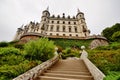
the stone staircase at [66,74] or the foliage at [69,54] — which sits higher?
the foliage at [69,54]

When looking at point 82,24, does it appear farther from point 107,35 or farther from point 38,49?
point 38,49

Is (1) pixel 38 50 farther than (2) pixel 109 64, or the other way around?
(1) pixel 38 50

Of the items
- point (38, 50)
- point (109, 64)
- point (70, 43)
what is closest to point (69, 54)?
point (70, 43)

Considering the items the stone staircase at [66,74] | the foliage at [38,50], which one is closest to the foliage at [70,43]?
the foliage at [38,50]

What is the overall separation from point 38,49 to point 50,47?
925mm

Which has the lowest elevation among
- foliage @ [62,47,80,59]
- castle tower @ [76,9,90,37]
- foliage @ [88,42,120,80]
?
foliage @ [88,42,120,80]

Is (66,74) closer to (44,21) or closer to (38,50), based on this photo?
(38,50)

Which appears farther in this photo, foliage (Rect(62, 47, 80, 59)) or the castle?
the castle

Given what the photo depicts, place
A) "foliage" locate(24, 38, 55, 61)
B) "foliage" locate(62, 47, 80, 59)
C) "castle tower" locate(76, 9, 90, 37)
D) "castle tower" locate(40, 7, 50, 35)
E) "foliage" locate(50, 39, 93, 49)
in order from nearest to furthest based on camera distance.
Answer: "foliage" locate(24, 38, 55, 61) → "foliage" locate(62, 47, 80, 59) → "foliage" locate(50, 39, 93, 49) → "castle tower" locate(76, 9, 90, 37) → "castle tower" locate(40, 7, 50, 35)

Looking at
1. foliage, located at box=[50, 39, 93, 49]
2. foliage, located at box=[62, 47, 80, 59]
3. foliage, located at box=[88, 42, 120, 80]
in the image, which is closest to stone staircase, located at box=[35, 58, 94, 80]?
foliage, located at box=[88, 42, 120, 80]

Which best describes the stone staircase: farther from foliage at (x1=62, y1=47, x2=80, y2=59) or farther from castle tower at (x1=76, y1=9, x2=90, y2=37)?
castle tower at (x1=76, y1=9, x2=90, y2=37)

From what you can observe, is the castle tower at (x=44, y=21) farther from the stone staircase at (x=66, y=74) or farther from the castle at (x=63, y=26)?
the stone staircase at (x=66, y=74)

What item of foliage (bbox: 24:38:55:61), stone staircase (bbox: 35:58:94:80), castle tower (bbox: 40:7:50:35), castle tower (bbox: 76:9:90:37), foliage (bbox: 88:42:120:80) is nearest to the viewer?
foliage (bbox: 88:42:120:80)

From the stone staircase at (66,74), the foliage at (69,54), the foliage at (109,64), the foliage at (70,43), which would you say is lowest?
the stone staircase at (66,74)
